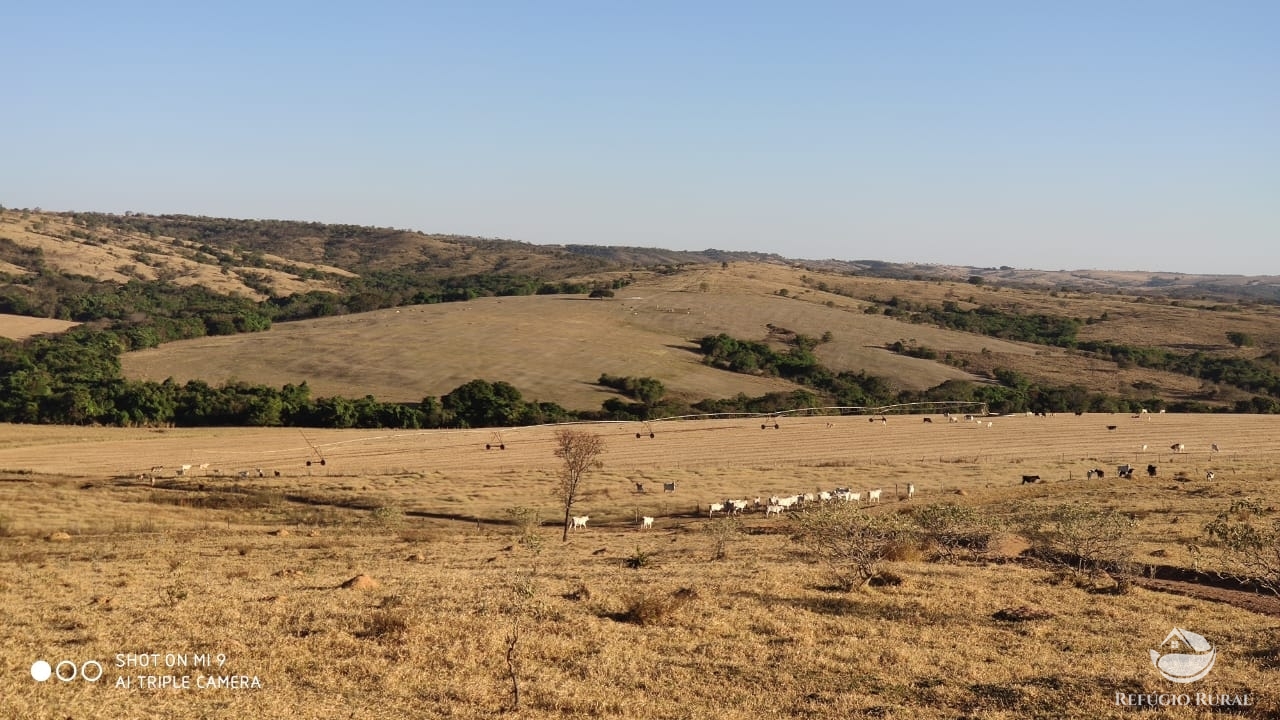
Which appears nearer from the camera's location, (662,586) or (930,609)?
(930,609)

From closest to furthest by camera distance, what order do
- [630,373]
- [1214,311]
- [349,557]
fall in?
1. [349,557]
2. [630,373]
3. [1214,311]

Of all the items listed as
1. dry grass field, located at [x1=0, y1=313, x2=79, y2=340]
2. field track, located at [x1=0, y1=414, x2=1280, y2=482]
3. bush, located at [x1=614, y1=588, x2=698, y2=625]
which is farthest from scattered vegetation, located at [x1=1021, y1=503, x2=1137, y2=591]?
dry grass field, located at [x1=0, y1=313, x2=79, y2=340]

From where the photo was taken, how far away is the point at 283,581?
27016mm

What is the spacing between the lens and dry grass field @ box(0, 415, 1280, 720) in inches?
642

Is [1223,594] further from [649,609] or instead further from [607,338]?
[607,338]

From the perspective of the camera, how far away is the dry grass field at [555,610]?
53.5ft

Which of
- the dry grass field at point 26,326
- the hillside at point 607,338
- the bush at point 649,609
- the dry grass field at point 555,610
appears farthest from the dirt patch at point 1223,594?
the dry grass field at point 26,326

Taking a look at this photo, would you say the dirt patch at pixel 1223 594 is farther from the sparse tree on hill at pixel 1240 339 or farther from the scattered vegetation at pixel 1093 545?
the sparse tree on hill at pixel 1240 339

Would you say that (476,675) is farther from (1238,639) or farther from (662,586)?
(1238,639)

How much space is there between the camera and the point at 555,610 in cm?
2261

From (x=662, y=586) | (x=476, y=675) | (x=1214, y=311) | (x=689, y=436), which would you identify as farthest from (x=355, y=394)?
(x=1214, y=311)

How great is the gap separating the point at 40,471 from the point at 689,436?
4852cm

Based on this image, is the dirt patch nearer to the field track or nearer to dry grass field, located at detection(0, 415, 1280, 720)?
dry grass field, located at detection(0, 415, 1280, 720)

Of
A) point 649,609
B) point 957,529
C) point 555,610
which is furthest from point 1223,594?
point 555,610
